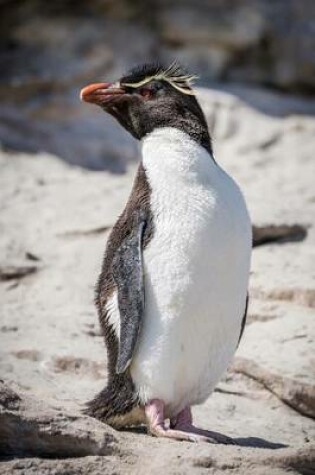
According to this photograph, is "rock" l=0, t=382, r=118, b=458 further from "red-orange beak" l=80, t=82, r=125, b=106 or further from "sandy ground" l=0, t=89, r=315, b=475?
"red-orange beak" l=80, t=82, r=125, b=106

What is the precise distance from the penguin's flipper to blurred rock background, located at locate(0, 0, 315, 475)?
0.99ft

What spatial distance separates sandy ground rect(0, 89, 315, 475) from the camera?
3.08 m

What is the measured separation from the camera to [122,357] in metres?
3.45

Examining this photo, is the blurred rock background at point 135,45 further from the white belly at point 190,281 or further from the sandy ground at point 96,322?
the white belly at point 190,281

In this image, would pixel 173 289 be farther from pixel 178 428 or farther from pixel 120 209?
pixel 120 209

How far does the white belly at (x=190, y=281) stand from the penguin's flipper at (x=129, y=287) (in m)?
0.05

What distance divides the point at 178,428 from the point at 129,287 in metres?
0.53

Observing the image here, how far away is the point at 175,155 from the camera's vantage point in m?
3.69

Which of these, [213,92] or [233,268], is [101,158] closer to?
[213,92]

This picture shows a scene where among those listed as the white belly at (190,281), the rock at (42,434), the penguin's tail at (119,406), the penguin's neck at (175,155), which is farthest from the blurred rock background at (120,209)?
the penguin's neck at (175,155)

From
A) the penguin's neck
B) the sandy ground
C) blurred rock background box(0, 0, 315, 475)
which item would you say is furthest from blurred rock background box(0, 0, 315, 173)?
the penguin's neck

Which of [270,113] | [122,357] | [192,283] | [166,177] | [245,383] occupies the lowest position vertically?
[245,383]

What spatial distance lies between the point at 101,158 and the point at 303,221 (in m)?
2.08

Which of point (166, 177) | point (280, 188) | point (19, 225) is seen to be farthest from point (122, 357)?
point (280, 188)
